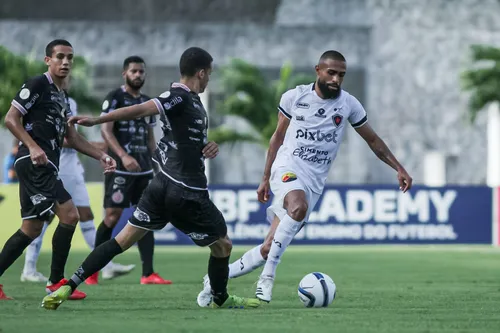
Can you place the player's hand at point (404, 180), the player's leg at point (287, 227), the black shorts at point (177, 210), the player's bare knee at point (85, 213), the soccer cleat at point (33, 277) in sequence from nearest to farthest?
the black shorts at point (177, 210), the player's leg at point (287, 227), the player's hand at point (404, 180), the soccer cleat at point (33, 277), the player's bare knee at point (85, 213)

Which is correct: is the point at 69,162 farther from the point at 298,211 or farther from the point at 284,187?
the point at 298,211

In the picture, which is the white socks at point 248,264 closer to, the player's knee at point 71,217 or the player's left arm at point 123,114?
the player's knee at point 71,217

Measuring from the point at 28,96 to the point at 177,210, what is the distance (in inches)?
71.0

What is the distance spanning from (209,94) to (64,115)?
95.4 ft

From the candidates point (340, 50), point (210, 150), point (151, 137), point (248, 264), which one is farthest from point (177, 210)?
point (340, 50)

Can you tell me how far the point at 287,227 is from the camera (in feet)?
31.8

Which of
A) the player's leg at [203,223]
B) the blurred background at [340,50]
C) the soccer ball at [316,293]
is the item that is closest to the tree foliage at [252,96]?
the blurred background at [340,50]

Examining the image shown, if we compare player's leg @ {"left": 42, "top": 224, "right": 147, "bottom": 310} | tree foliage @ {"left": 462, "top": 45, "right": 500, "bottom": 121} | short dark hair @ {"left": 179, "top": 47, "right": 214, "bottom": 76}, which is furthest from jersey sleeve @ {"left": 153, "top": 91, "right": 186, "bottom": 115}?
tree foliage @ {"left": 462, "top": 45, "right": 500, "bottom": 121}

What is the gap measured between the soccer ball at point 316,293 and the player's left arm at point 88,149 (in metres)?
1.93

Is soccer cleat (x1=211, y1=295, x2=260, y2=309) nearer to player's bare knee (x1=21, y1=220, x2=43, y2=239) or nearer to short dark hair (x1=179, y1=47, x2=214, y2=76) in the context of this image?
player's bare knee (x1=21, y1=220, x2=43, y2=239)

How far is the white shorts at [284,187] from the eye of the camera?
9.91 metres

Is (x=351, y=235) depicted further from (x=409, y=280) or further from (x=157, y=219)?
(x=157, y=219)

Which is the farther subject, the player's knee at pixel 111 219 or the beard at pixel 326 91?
the player's knee at pixel 111 219

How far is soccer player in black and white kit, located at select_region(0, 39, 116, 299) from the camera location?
9312 millimetres
